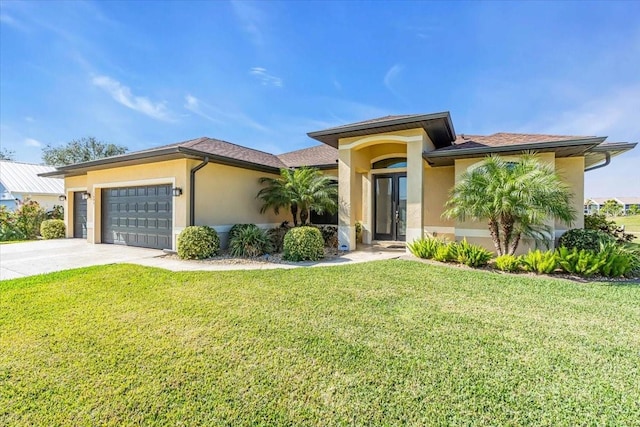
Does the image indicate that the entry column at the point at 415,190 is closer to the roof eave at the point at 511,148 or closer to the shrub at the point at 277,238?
the roof eave at the point at 511,148

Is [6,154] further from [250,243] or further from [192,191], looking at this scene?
[250,243]

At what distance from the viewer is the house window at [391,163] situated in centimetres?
1264

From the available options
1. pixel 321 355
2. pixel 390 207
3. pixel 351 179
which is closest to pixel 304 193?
pixel 351 179

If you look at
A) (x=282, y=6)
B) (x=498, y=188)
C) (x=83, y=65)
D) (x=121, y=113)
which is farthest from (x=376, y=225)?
(x=121, y=113)

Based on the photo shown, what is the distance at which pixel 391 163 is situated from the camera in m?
12.9

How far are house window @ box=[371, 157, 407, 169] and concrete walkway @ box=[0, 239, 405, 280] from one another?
149 inches

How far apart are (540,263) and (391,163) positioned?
7088 mm

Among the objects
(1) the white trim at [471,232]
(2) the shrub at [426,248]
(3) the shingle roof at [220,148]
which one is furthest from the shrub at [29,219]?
(1) the white trim at [471,232]

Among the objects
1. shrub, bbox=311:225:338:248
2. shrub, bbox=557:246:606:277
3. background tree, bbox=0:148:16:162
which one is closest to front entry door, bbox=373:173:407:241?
shrub, bbox=311:225:338:248

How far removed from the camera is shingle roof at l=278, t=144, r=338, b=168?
1477 centimetres

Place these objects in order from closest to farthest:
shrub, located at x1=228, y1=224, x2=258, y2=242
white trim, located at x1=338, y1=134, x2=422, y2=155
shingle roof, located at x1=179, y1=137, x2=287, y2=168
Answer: white trim, located at x1=338, y1=134, x2=422, y2=155 < shrub, located at x1=228, y1=224, x2=258, y2=242 < shingle roof, located at x1=179, y1=137, x2=287, y2=168

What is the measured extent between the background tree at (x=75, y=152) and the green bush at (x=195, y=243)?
38543 mm

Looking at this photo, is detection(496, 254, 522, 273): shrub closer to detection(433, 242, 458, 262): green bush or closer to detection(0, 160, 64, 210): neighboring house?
detection(433, 242, 458, 262): green bush

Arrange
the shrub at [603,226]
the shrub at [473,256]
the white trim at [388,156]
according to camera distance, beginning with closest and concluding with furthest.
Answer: the shrub at [473,256], the shrub at [603,226], the white trim at [388,156]
